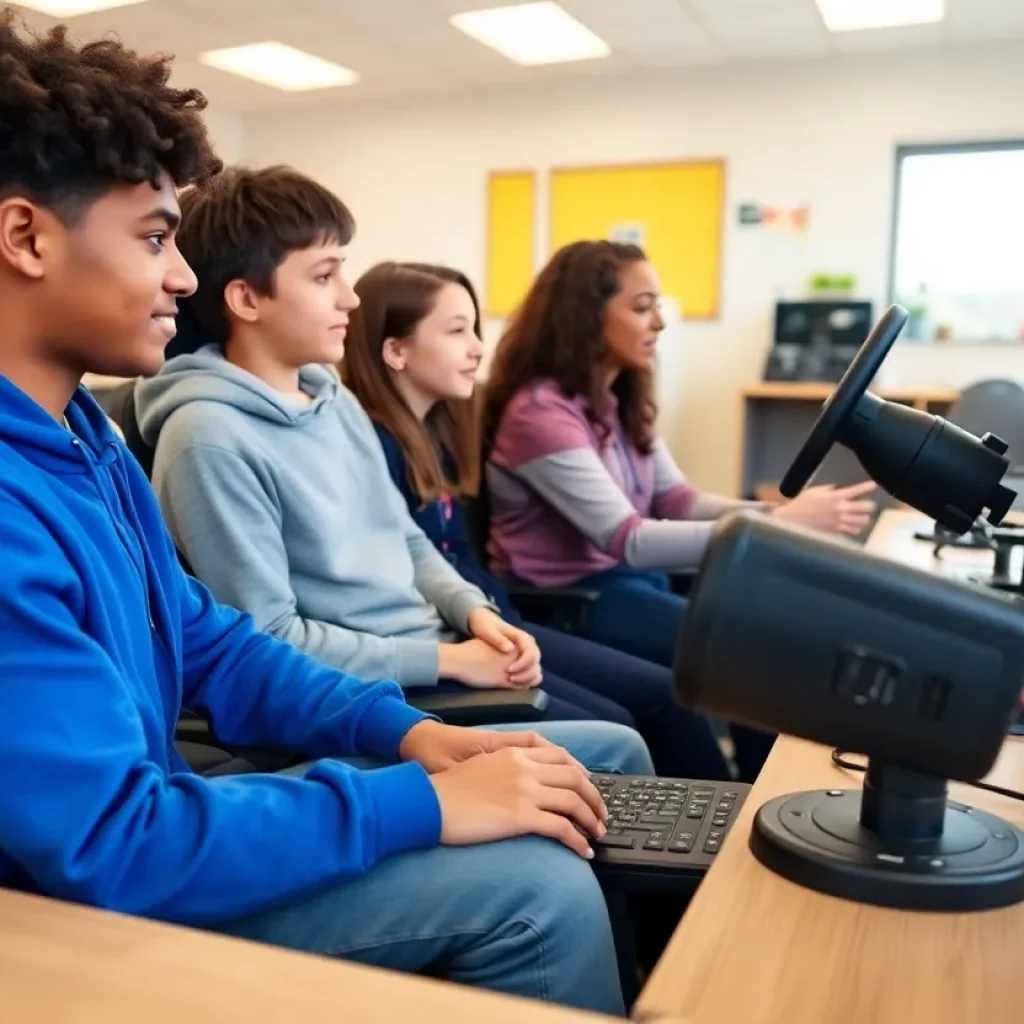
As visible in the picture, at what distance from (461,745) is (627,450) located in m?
1.52

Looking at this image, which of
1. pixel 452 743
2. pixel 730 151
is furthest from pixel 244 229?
pixel 730 151

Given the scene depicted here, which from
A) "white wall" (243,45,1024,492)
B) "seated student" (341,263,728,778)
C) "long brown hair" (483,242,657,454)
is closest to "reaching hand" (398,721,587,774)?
"seated student" (341,263,728,778)

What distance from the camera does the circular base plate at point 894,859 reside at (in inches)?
26.8

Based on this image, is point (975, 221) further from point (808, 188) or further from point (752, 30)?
point (752, 30)

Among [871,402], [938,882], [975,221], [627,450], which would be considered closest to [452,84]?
[975,221]

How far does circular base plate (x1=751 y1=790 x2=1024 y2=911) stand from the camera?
0.68 meters

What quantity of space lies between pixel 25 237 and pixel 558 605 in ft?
4.55

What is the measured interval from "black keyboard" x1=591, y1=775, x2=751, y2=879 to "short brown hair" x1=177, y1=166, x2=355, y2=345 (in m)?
0.92

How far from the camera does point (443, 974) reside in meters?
0.91

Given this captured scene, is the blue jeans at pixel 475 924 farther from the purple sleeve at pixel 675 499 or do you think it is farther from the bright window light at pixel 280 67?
the bright window light at pixel 280 67

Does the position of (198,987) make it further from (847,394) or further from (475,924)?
(847,394)

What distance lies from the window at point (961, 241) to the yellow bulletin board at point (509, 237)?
192 cm

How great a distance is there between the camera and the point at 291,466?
1.47 metres

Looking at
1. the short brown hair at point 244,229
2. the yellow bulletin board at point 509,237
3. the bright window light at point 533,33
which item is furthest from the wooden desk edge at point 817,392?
the short brown hair at point 244,229
